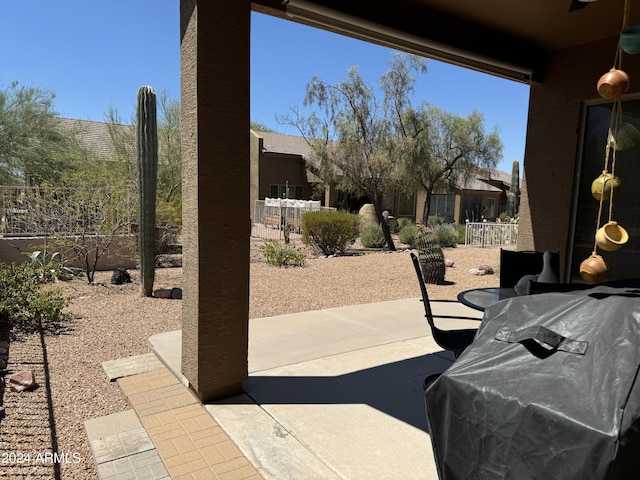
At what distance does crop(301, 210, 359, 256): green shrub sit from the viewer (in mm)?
13602

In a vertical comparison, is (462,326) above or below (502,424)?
below

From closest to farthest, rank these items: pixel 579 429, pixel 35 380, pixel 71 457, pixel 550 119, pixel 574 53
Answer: pixel 579 429 < pixel 71 457 < pixel 35 380 < pixel 574 53 < pixel 550 119

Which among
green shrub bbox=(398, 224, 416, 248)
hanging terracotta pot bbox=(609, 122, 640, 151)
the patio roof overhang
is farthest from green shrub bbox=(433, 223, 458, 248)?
hanging terracotta pot bbox=(609, 122, 640, 151)

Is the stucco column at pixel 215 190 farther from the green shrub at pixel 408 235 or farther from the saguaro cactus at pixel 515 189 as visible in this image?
the saguaro cactus at pixel 515 189

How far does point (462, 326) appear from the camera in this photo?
5.49m

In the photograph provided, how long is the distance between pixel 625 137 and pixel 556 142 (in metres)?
3.84

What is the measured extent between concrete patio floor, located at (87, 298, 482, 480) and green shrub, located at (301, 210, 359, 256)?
342 inches

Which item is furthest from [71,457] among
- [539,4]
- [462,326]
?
[539,4]

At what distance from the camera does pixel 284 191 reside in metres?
27.1

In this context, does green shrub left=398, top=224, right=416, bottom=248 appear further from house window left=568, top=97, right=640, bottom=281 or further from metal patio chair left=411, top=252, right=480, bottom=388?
metal patio chair left=411, top=252, right=480, bottom=388

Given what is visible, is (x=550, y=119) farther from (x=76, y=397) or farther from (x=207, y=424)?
(x=76, y=397)

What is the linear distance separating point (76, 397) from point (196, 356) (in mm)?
1164

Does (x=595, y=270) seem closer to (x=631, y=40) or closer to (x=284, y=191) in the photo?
(x=631, y=40)

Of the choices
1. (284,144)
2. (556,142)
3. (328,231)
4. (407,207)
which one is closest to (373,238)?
(328,231)
